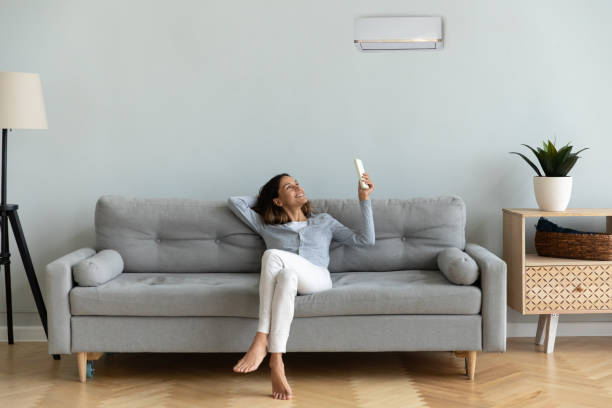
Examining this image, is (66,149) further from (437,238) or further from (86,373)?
(437,238)

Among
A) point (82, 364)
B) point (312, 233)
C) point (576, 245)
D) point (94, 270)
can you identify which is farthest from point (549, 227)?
point (82, 364)

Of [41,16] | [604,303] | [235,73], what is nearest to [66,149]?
[41,16]

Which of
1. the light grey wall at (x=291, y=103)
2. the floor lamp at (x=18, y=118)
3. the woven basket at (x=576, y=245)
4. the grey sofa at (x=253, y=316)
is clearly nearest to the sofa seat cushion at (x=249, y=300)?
the grey sofa at (x=253, y=316)

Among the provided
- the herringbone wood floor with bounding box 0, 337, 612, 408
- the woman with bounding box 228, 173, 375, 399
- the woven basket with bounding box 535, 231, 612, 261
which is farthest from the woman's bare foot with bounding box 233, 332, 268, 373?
the woven basket with bounding box 535, 231, 612, 261

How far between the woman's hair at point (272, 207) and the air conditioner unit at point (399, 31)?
0.89m

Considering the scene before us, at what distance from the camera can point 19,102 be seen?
3670 mm

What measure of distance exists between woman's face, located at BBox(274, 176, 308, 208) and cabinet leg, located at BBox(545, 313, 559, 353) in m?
1.46

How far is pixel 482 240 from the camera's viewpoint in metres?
4.16

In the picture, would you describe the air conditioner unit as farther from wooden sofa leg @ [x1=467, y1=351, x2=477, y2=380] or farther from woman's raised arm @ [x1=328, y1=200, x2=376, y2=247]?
wooden sofa leg @ [x1=467, y1=351, x2=477, y2=380]

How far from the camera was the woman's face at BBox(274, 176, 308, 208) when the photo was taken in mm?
3637

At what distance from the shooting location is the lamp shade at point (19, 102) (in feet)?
11.9

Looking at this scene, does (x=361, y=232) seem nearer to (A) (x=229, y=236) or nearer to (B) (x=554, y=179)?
(A) (x=229, y=236)

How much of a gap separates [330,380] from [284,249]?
0.69 meters

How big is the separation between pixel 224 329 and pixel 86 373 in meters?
0.73
